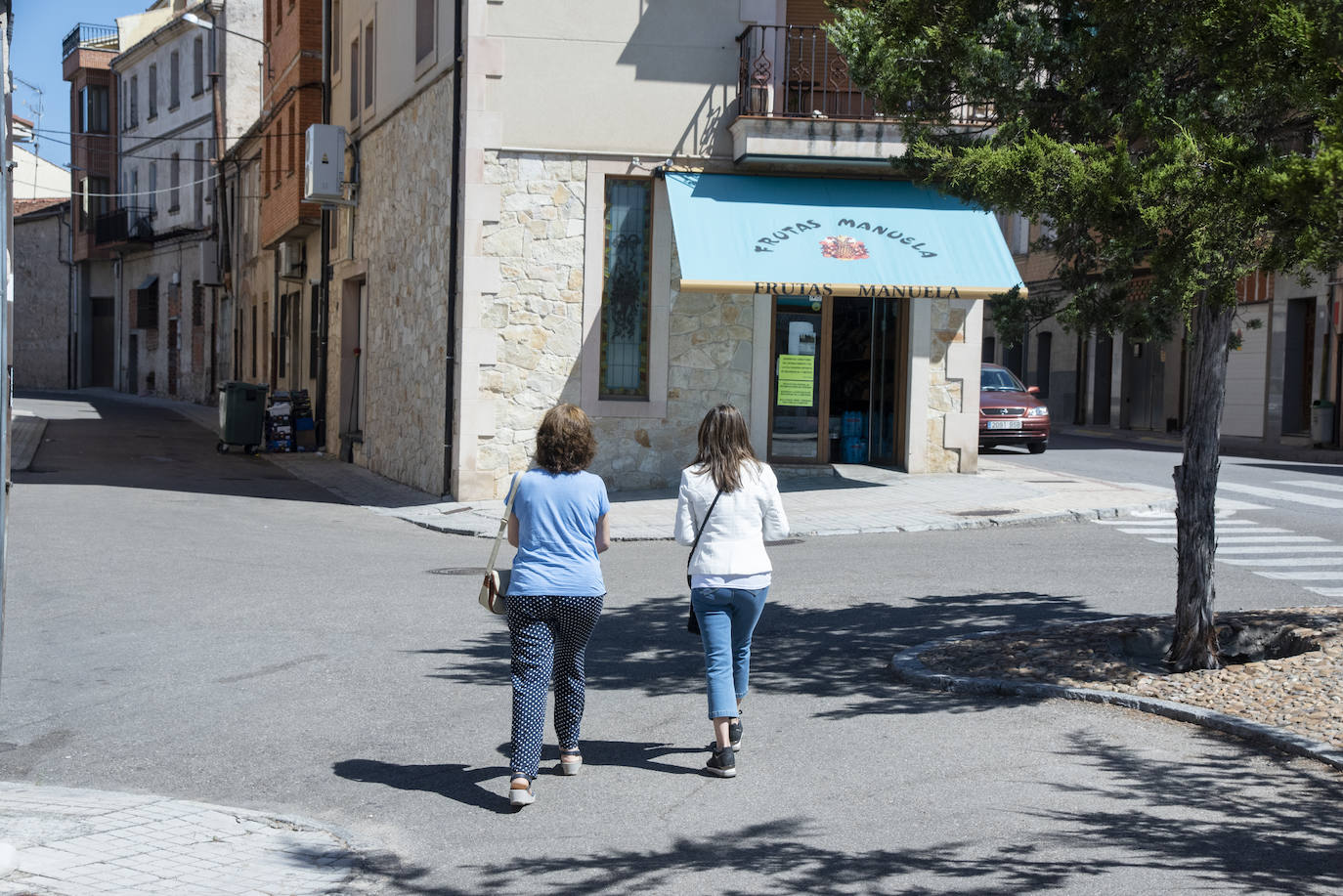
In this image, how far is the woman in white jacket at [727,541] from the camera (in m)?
6.08

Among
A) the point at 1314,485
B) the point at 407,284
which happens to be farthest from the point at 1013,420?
the point at 407,284

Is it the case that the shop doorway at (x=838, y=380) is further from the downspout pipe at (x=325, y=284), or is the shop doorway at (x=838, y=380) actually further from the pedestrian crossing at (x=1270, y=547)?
the downspout pipe at (x=325, y=284)

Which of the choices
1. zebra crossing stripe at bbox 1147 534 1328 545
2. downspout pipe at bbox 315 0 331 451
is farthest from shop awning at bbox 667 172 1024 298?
downspout pipe at bbox 315 0 331 451

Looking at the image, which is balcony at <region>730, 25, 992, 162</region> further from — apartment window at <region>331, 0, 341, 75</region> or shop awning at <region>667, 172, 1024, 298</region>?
apartment window at <region>331, 0, 341, 75</region>

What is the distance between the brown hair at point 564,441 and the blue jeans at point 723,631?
79 cm

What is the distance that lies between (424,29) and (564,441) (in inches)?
595

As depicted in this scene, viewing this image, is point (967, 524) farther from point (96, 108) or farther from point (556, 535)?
point (96, 108)

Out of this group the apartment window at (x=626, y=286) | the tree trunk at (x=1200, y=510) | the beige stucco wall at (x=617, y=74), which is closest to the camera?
the tree trunk at (x=1200, y=510)

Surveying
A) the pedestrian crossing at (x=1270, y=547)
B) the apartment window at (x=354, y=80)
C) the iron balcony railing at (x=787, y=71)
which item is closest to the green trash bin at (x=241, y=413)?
the apartment window at (x=354, y=80)

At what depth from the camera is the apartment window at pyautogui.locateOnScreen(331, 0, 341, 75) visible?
25.8 metres

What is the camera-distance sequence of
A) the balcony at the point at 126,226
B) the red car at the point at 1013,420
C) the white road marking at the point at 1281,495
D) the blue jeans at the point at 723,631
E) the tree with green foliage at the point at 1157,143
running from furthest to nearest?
the balcony at the point at 126,226 → the red car at the point at 1013,420 → the white road marking at the point at 1281,495 → the blue jeans at the point at 723,631 → the tree with green foliage at the point at 1157,143

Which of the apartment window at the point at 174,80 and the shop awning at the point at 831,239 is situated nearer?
the shop awning at the point at 831,239

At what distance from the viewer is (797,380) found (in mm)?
18297

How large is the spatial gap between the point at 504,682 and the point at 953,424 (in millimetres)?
11908
